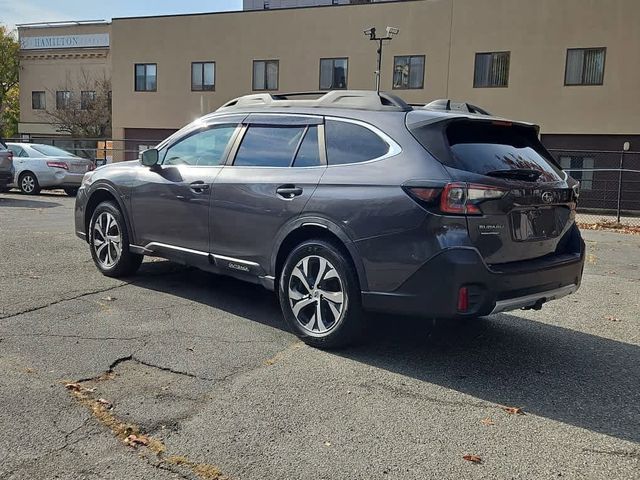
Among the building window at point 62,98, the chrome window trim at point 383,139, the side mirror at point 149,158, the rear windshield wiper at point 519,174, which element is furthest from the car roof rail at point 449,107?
the building window at point 62,98

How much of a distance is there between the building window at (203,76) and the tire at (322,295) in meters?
26.7

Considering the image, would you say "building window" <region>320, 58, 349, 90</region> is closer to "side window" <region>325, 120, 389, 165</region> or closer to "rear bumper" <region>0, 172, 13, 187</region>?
"rear bumper" <region>0, 172, 13, 187</region>

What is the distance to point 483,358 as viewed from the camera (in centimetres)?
453

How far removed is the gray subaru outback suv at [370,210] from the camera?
391 centimetres

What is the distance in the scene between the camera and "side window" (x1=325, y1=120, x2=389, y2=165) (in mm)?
4367

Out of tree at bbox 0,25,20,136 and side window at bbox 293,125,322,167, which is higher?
tree at bbox 0,25,20,136

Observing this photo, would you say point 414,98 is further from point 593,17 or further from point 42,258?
point 42,258

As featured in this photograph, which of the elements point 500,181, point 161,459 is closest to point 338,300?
point 500,181

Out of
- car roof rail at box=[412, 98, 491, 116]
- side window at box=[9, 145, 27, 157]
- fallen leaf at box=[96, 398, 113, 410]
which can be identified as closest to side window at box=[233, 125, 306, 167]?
car roof rail at box=[412, 98, 491, 116]

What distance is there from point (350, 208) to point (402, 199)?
41 centimetres

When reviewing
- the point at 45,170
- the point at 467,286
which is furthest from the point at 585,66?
the point at 467,286

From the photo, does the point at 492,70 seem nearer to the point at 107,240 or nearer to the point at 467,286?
the point at 107,240

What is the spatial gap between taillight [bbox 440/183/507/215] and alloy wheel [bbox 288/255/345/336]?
0.96 metres

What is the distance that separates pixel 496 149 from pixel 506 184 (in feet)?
1.43
